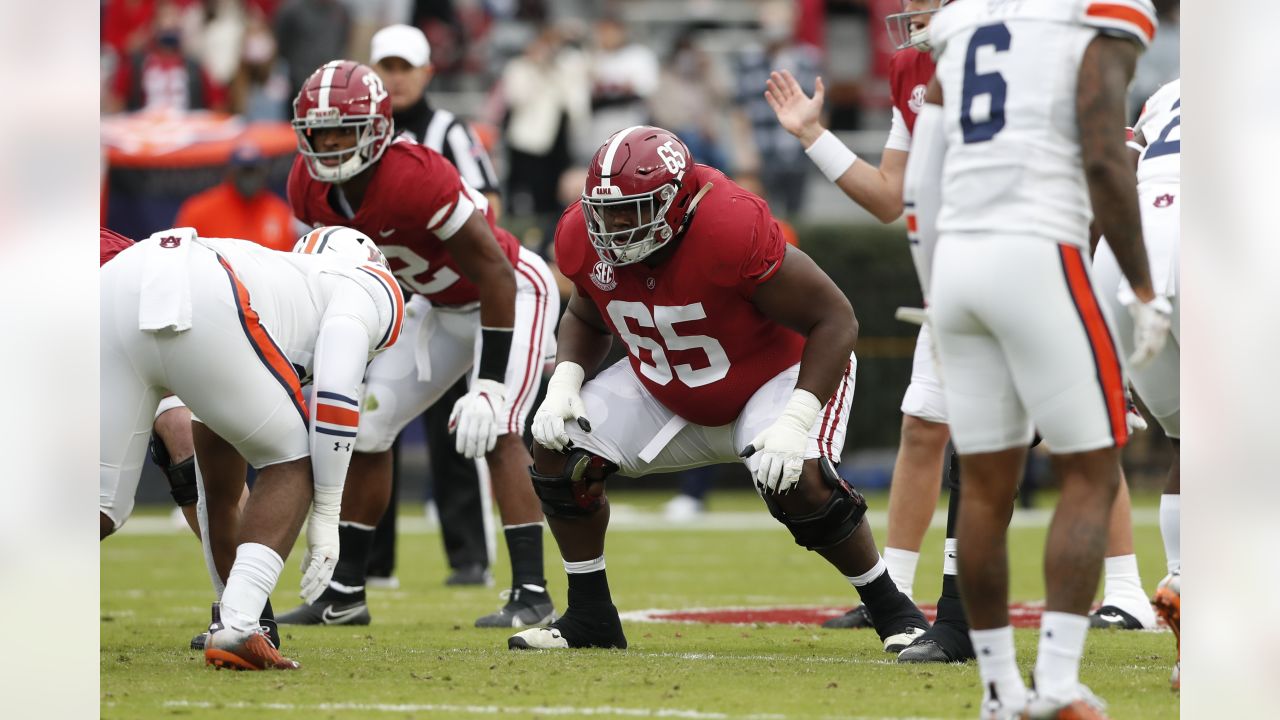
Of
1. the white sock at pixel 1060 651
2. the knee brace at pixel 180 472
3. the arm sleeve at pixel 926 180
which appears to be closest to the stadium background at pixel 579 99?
the knee brace at pixel 180 472

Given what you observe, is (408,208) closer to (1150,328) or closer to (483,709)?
(483,709)

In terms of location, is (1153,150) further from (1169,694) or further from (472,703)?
(472,703)

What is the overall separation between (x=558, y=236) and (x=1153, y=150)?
1765 millimetres

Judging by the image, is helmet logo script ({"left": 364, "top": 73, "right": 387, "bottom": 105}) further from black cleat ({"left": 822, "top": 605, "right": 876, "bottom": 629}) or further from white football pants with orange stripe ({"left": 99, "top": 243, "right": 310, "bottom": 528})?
black cleat ({"left": 822, "top": 605, "right": 876, "bottom": 629})

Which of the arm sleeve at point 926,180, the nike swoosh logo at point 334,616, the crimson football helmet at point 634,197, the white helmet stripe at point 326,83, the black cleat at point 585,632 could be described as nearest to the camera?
the arm sleeve at point 926,180

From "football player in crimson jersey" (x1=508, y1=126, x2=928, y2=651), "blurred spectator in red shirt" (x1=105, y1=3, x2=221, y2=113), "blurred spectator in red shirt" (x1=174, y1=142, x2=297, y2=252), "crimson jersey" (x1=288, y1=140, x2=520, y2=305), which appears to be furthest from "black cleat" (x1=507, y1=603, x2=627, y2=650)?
"blurred spectator in red shirt" (x1=105, y1=3, x2=221, y2=113)

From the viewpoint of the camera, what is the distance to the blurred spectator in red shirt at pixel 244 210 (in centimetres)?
1064

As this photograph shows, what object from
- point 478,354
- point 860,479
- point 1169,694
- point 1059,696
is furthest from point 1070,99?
point 860,479

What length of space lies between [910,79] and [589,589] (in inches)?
74.4

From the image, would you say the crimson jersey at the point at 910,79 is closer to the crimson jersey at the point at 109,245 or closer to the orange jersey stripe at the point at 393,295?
the orange jersey stripe at the point at 393,295

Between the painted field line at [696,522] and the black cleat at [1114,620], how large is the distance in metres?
4.35

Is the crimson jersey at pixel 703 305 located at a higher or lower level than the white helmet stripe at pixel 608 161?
lower

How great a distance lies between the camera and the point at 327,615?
242 inches

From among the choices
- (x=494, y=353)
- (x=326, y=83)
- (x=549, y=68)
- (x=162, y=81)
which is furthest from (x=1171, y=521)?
(x=162, y=81)
